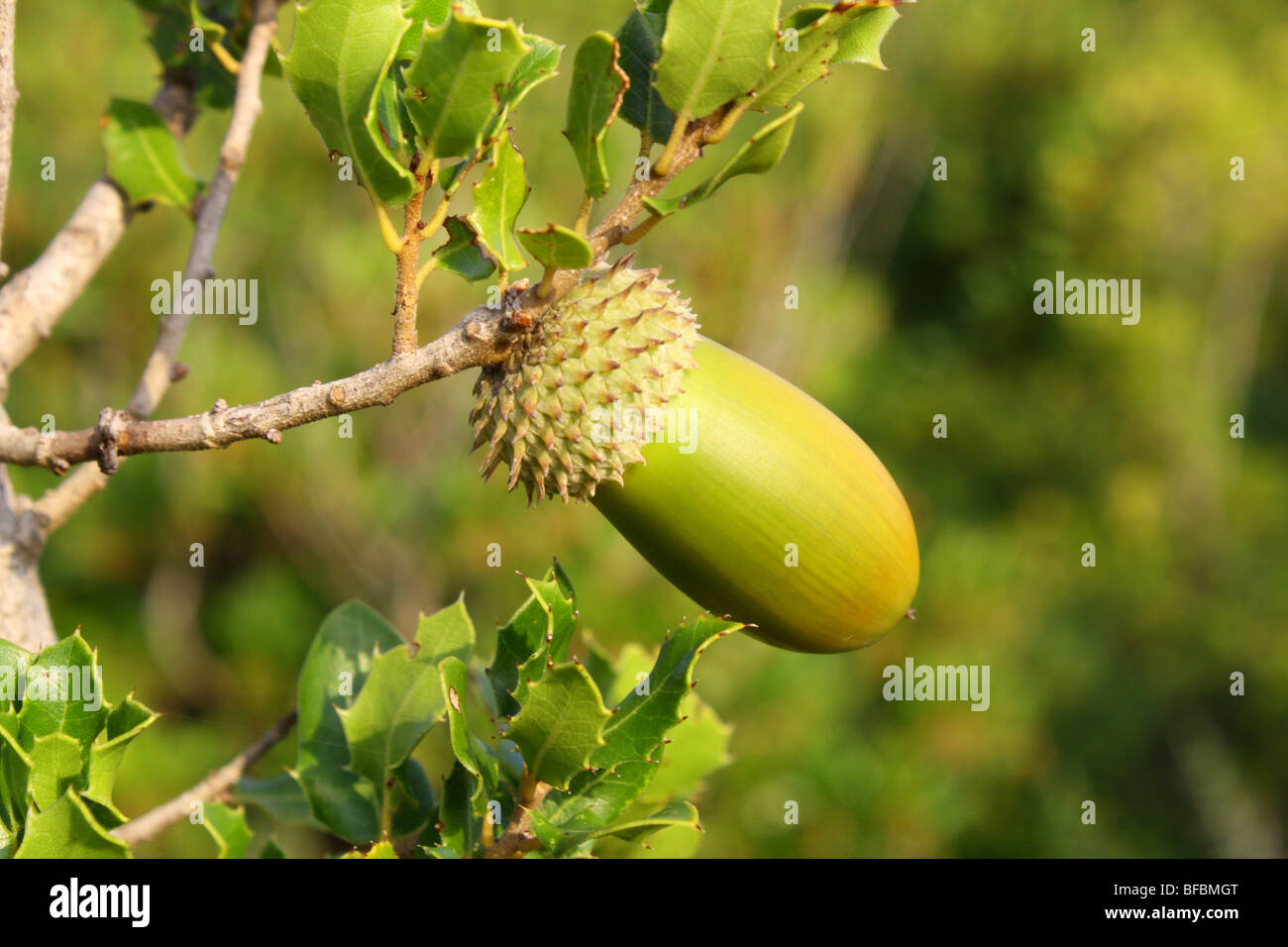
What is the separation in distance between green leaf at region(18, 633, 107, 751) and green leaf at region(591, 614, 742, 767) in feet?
0.98

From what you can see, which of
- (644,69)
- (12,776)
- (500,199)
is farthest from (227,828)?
(644,69)

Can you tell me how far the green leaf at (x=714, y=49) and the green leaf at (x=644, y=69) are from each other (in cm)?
5

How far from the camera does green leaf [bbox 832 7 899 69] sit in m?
0.65

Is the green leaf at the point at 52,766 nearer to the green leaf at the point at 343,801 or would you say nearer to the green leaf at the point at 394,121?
the green leaf at the point at 343,801

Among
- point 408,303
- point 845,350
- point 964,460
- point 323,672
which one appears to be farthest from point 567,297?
point 964,460

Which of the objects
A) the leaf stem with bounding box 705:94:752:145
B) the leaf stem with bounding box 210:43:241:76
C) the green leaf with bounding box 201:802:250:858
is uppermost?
the leaf stem with bounding box 210:43:241:76

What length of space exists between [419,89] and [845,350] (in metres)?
3.68

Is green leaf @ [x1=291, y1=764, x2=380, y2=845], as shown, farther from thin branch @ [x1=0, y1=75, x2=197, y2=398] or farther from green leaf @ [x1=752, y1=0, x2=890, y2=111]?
green leaf @ [x1=752, y1=0, x2=890, y2=111]

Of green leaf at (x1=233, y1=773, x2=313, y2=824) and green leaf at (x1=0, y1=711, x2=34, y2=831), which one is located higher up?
green leaf at (x1=0, y1=711, x2=34, y2=831)

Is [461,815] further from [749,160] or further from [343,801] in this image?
[749,160]

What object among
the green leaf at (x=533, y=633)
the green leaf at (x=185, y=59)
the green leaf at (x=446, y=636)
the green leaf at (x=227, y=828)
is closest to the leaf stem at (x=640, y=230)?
the green leaf at (x=533, y=633)

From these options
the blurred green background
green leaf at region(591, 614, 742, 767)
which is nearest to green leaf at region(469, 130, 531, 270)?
green leaf at region(591, 614, 742, 767)

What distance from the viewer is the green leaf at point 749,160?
0.59 m
